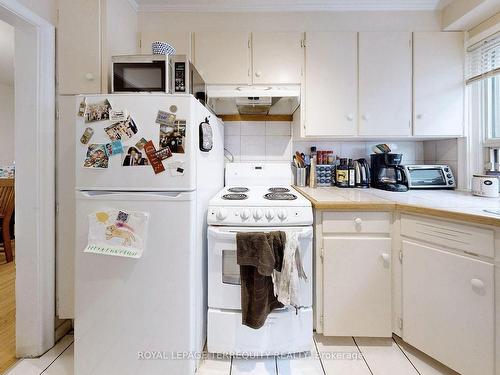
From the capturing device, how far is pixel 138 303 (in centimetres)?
126

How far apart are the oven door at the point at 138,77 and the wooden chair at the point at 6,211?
2.77 metres

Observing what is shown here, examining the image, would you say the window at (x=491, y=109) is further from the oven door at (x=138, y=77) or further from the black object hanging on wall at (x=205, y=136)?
the oven door at (x=138, y=77)

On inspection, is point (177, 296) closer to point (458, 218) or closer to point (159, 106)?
point (159, 106)

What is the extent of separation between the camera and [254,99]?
183cm

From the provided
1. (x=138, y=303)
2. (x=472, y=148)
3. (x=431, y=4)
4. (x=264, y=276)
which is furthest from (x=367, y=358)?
(x=431, y=4)

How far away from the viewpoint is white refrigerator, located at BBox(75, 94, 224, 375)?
1.21 meters

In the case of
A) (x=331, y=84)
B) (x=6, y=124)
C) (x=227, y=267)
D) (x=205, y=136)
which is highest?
(x=6, y=124)

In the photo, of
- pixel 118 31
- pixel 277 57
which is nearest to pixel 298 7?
pixel 277 57

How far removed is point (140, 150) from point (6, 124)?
184 inches

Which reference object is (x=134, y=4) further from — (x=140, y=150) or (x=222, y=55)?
(x=140, y=150)

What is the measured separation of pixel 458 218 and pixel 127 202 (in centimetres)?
158

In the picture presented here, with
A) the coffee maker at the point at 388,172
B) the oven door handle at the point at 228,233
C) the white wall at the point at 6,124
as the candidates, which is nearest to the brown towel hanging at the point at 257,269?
the oven door handle at the point at 228,233

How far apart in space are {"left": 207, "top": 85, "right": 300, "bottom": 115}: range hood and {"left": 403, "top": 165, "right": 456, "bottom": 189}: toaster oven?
1105 mm

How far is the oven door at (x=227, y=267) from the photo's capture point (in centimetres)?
141
